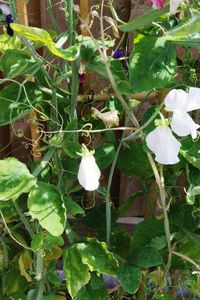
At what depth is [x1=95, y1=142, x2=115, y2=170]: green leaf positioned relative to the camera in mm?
1103

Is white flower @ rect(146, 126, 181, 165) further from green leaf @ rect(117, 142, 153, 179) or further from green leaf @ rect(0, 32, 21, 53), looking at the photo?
green leaf @ rect(0, 32, 21, 53)

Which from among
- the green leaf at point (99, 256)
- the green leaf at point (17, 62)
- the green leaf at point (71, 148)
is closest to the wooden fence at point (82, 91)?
the green leaf at point (17, 62)

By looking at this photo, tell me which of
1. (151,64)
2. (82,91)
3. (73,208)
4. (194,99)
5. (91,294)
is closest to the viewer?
(194,99)

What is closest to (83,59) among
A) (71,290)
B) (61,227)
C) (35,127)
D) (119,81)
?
(119,81)

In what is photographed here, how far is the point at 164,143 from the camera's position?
0.83 meters

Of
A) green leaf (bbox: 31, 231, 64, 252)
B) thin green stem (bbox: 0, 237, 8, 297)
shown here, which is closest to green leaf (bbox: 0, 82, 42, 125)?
green leaf (bbox: 31, 231, 64, 252)

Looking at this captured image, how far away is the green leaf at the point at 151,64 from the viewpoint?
2.92ft

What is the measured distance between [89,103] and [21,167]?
299 mm

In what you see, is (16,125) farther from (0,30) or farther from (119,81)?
(119,81)

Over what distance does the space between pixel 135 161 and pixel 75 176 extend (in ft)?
0.46

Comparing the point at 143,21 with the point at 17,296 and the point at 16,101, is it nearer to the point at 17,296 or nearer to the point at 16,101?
the point at 16,101

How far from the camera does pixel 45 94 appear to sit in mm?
1132

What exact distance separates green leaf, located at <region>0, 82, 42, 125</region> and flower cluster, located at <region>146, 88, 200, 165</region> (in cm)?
31

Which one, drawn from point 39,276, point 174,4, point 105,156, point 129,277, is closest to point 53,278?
point 39,276
